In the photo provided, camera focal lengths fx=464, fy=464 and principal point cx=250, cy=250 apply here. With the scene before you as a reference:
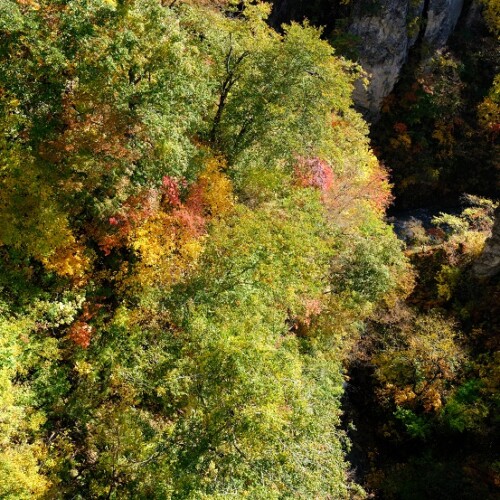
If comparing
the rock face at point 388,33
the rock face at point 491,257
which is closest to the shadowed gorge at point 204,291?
the rock face at point 491,257

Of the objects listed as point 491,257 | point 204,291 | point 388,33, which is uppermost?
point 388,33

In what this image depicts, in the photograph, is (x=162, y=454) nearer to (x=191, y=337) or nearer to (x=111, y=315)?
(x=191, y=337)

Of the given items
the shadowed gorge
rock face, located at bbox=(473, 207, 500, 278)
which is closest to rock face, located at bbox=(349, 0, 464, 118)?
the shadowed gorge

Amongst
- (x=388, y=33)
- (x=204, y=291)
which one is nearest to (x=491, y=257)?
(x=388, y=33)

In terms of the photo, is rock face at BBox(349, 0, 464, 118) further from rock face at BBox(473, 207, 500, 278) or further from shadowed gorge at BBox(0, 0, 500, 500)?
rock face at BBox(473, 207, 500, 278)

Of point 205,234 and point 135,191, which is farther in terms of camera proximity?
point 205,234

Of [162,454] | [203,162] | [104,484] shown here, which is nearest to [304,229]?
[203,162]

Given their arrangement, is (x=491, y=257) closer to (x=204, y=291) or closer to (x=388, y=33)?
(x=388, y=33)
